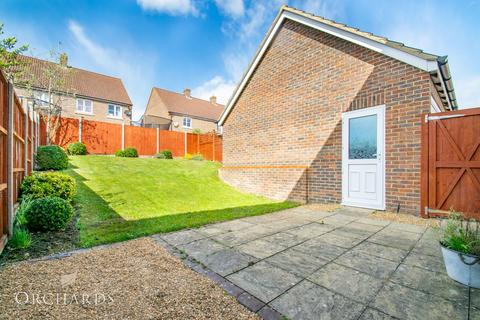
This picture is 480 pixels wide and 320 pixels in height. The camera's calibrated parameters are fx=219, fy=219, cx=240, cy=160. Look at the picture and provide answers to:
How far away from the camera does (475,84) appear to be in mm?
11367

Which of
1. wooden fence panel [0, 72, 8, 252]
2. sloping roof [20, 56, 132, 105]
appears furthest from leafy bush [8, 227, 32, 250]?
sloping roof [20, 56, 132, 105]

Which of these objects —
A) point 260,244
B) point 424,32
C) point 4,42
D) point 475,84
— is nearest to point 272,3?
point 424,32

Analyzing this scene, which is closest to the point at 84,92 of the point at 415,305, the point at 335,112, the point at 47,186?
the point at 47,186

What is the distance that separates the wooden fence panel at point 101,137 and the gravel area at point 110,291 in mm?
14033

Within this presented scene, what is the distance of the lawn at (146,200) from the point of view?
4.13m

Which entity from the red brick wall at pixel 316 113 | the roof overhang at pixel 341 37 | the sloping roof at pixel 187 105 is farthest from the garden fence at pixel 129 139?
the red brick wall at pixel 316 113

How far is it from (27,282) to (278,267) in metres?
2.55

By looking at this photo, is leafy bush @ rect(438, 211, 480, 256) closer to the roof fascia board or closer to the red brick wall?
the red brick wall

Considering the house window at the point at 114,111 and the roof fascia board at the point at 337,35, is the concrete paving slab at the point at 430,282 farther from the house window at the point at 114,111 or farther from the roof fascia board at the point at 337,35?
the house window at the point at 114,111

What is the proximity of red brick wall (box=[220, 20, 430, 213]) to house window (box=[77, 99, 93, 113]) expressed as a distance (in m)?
17.0

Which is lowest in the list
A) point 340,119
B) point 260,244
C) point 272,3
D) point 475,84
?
point 260,244

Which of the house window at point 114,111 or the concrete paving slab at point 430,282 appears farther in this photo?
the house window at point 114,111

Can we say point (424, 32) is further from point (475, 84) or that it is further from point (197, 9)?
point (197, 9)

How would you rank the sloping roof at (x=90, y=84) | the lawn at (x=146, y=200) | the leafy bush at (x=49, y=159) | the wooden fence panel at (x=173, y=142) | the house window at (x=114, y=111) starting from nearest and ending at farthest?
1. the lawn at (x=146, y=200)
2. the leafy bush at (x=49, y=159)
3. the wooden fence panel at (x=173, y=142)
4. the sloping roof at (x=90, y=84)
5. the house window at (x=114, y=111)
